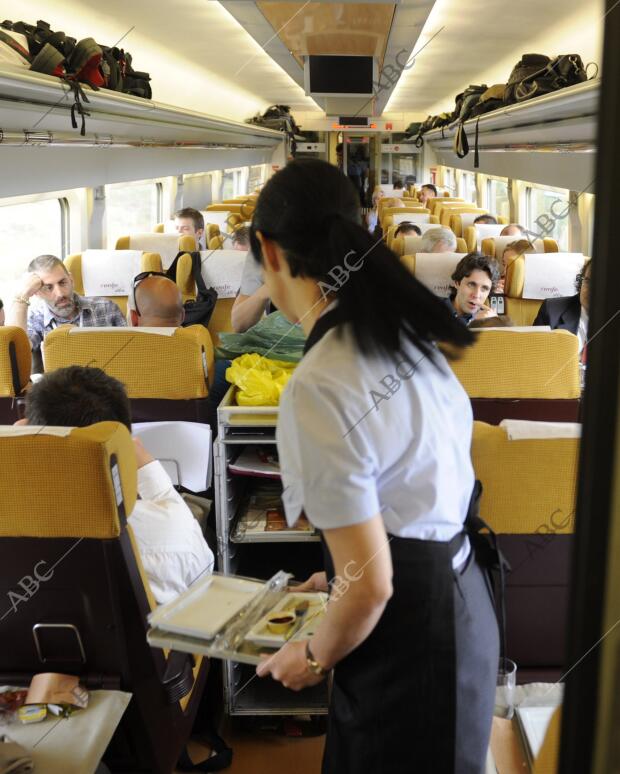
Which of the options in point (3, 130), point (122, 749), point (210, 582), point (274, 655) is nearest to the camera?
point (274, 655)

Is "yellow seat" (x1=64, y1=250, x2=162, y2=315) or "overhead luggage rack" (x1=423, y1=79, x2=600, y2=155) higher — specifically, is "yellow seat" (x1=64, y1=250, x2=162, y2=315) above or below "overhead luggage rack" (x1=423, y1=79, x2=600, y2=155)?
below

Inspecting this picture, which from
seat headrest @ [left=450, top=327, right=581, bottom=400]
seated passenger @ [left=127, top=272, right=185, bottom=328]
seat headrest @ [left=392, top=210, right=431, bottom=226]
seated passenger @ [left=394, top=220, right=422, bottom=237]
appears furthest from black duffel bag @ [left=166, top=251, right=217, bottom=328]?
seat headrest @ [left=392, top=210, right=431, bottom=226]

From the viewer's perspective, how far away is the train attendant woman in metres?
1.46

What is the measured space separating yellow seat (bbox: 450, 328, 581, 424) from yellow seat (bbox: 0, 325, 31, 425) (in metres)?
1.75

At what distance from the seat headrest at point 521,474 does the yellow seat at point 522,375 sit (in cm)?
116

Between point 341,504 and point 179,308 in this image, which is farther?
point 179,308

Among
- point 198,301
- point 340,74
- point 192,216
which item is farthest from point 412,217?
point 198,301

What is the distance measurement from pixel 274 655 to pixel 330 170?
3.16 ft

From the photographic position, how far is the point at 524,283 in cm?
622

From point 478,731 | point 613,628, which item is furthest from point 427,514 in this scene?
point 613,628

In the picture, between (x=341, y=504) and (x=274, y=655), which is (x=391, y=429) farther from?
(x=274, y=655)

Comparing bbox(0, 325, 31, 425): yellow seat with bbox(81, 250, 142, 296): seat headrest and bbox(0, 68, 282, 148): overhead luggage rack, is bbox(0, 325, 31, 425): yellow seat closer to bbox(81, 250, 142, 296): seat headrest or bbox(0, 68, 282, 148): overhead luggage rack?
bbox(0, 68, 282, 148): overhead luggage rack

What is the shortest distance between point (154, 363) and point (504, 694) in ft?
5.92

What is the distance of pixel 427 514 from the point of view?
1.59 meters
